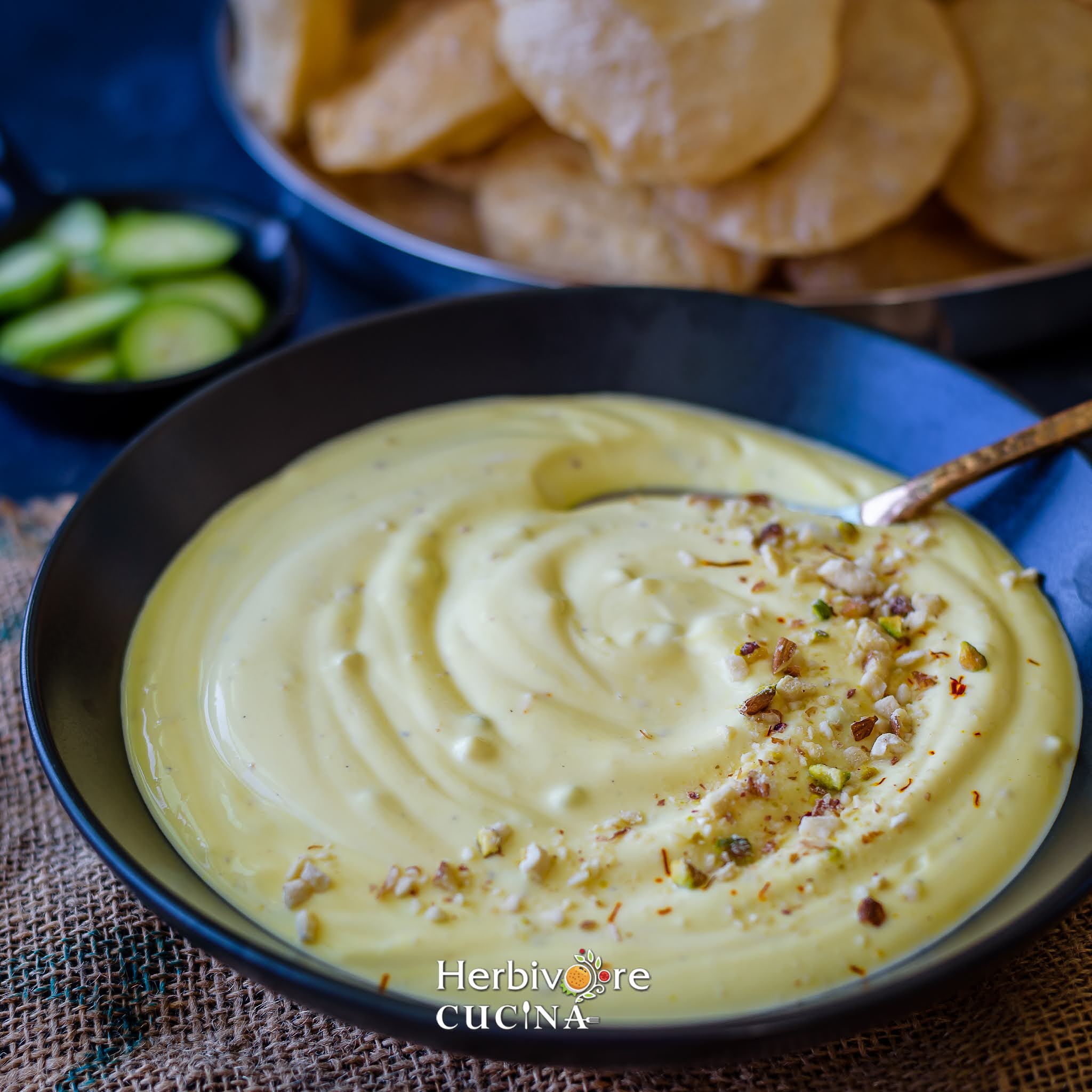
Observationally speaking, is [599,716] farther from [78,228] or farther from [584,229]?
[78,228]

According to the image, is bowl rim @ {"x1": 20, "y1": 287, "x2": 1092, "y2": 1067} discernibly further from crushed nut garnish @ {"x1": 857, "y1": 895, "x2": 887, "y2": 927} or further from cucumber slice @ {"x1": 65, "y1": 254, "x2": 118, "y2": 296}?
cucumber slice @ {"x1": 65, "y1": 254, "x2": 118, "y2": 296}

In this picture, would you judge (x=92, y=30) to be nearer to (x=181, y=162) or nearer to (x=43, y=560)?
(x=181, y=162)

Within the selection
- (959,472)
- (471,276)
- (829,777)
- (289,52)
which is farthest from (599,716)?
(289,52)

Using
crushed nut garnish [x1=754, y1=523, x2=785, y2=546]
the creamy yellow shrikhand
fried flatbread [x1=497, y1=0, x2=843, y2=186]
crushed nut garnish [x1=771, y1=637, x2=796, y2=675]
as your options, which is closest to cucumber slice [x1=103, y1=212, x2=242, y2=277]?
fried flatbread [x1=497, y1=0, x2=843, y2=186]

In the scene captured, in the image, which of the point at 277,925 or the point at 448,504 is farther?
the point at 448,504

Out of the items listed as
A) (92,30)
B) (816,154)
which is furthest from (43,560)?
(92,30)
